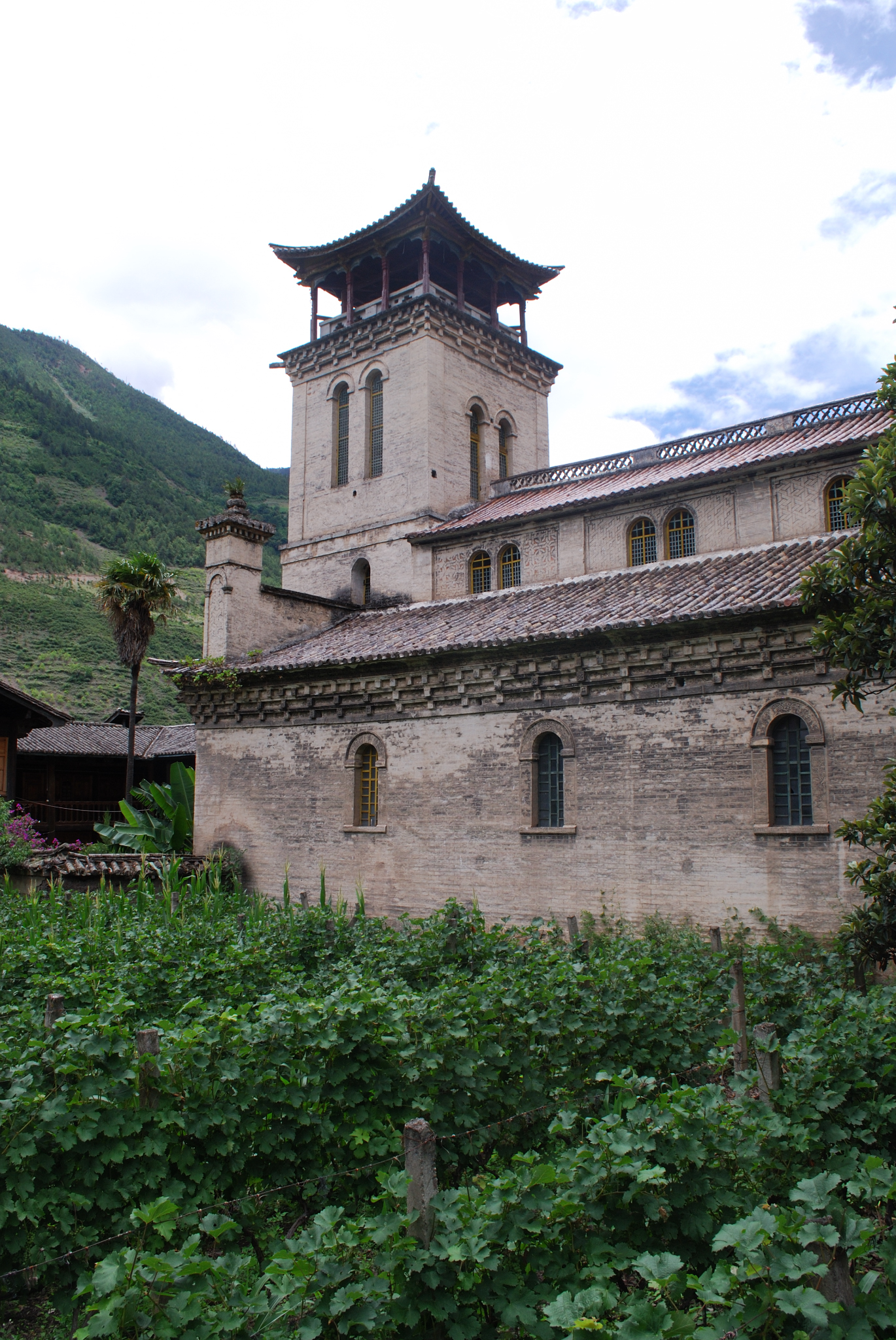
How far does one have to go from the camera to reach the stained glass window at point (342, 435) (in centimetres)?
2598

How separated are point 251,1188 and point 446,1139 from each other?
1237 mm

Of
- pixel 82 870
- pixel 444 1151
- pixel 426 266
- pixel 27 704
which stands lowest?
pixel 444 1151

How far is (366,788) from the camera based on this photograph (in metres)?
18.1

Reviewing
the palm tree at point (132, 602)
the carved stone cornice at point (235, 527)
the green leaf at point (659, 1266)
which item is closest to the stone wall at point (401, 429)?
the carved stone cornice at point (235, 527)

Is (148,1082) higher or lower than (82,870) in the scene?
lower

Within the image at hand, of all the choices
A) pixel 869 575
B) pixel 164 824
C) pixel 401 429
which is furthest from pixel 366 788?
pixel 869 575

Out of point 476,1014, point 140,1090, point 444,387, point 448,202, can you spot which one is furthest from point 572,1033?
point 448,202

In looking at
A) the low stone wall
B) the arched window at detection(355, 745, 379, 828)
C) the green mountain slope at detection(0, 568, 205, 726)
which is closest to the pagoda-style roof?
the arched window at detection(355, 745, 379, 828)

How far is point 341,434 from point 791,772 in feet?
57.1

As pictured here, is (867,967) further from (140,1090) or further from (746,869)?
(140,1090)

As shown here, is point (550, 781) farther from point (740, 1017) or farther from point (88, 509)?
point (88, 509)

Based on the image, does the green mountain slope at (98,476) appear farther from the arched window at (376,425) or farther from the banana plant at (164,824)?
the banana plant at (164,824)

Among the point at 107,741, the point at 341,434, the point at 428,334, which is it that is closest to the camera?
the point at 428,334

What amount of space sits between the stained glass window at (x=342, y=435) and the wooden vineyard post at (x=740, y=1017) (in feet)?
66.1
